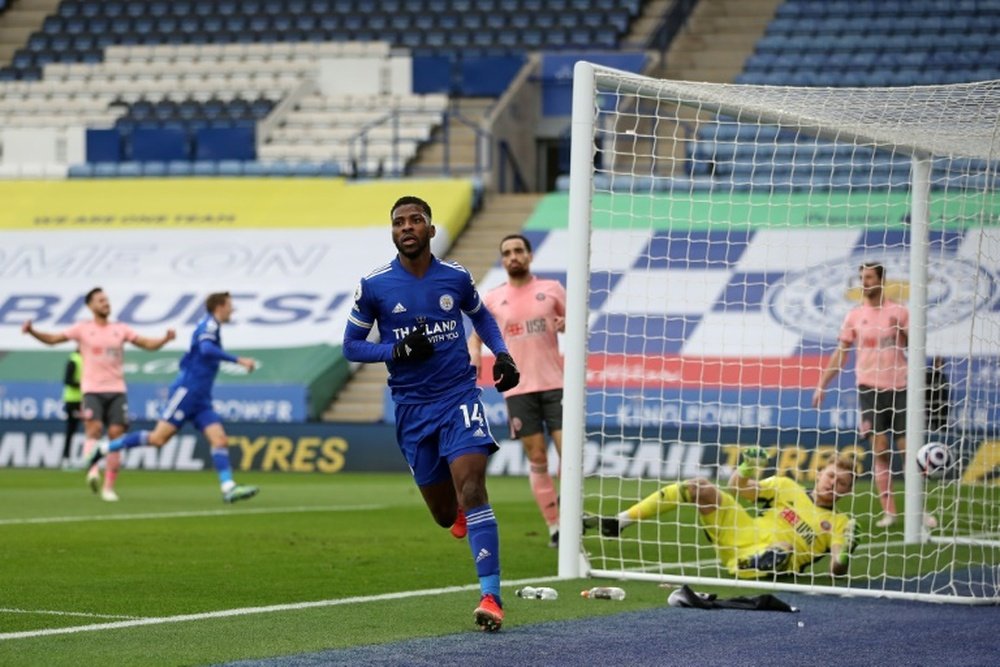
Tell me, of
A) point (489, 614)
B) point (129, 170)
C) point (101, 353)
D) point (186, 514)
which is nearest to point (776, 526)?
point (489, 614)

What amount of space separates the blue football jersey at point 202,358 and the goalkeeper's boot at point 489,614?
832cm

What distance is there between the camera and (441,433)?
26.7 feet

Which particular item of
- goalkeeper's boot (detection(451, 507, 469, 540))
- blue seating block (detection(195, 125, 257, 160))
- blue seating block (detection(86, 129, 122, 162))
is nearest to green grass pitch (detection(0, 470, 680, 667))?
goalkeeper's boot (detection(451, 507, 469, 540))

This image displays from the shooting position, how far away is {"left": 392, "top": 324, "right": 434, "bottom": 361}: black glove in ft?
25.6

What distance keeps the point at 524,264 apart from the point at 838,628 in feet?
14.1

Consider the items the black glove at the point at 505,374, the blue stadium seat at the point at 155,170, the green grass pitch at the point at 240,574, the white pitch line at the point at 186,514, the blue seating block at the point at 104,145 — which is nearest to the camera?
the green grass pitch at the point at 240,574

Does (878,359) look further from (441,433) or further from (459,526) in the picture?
(441,433)

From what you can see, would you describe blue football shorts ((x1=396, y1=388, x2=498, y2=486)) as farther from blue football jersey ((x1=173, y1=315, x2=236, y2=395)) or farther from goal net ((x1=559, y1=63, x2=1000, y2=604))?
blue football jersey ((x1=173, y1=315, x2=236, y2=395))

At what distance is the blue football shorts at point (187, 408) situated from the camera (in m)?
15.9

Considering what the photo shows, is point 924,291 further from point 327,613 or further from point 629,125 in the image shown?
point 629,125

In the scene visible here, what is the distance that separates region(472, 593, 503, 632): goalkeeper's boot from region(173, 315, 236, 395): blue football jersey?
8325 mm

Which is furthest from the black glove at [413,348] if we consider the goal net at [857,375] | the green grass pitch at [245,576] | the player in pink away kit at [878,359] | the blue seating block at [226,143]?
the blue seating block at [226,143]

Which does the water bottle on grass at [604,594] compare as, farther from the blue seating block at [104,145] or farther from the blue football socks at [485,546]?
the blue seating block at [104,145]

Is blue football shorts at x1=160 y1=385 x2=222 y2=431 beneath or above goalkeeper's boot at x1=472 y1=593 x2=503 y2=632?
beneath
